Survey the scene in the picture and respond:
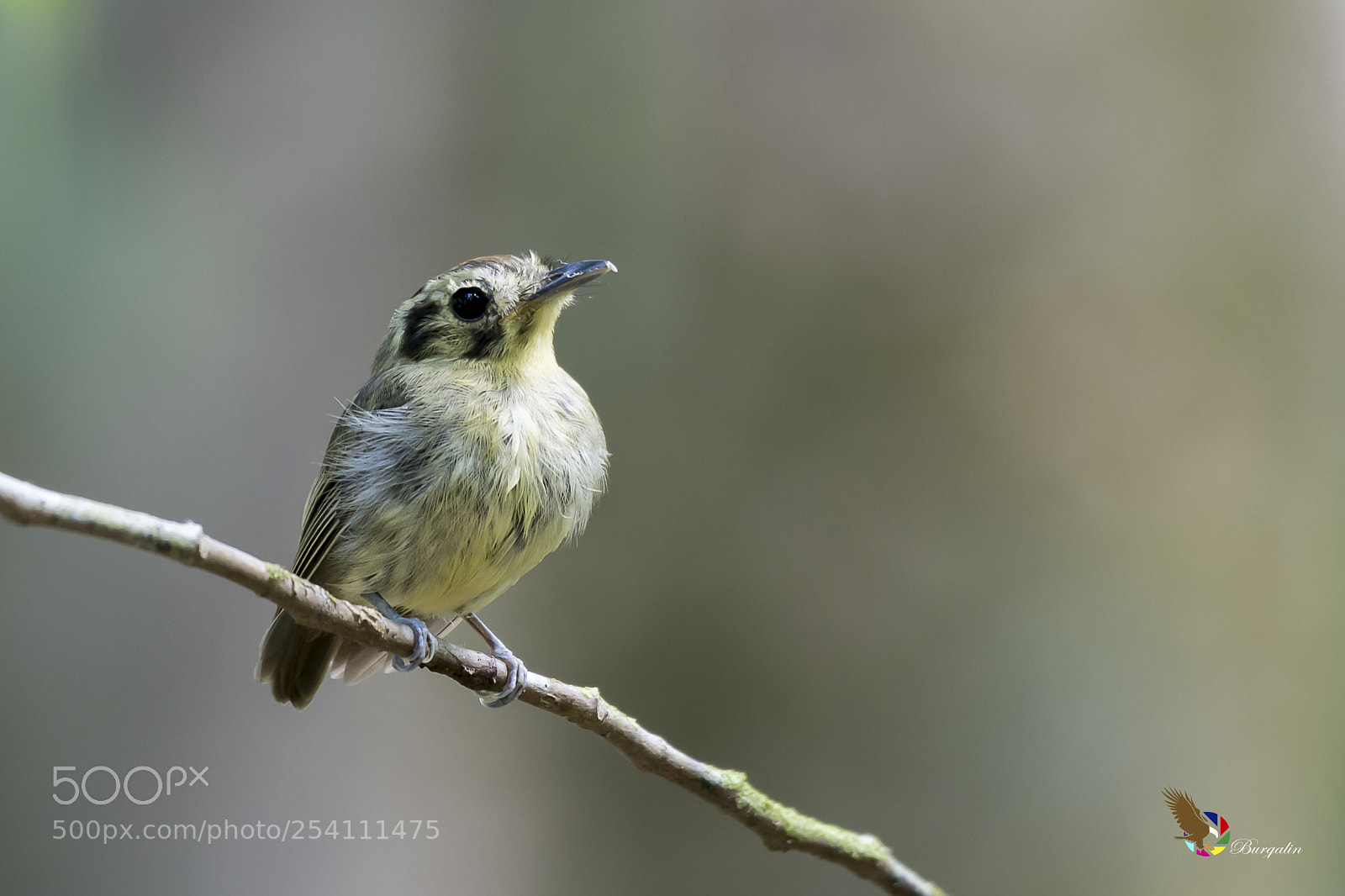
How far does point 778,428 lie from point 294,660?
208 centimetres

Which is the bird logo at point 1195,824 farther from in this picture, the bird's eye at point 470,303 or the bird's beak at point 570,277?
the bird's eye at point 470,303

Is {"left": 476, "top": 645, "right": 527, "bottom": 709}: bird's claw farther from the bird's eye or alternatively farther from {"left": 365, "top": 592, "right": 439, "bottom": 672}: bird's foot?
the bird's eye

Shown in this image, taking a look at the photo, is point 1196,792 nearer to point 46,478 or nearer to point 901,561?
point 901,561

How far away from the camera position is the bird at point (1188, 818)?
3689 mm

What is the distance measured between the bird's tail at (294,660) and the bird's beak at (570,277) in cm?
106

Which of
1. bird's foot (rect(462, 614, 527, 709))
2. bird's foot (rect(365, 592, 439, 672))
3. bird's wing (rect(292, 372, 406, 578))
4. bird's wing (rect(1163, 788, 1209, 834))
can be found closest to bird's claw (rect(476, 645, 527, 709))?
bird's foot (rect(462, 614, 527, 709))

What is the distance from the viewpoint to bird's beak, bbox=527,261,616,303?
2.35m

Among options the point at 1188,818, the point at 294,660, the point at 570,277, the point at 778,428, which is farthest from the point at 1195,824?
the point at 294,660

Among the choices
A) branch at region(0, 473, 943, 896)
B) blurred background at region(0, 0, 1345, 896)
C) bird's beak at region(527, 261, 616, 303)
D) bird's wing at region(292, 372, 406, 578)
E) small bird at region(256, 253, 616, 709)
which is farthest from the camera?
blurred background at region(0, 0, 1345, 896)

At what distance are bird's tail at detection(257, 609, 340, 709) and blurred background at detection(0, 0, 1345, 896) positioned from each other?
3.47ft

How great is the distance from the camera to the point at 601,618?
4094mm

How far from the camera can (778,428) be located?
398 cm

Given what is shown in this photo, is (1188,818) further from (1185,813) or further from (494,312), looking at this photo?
(494,312)

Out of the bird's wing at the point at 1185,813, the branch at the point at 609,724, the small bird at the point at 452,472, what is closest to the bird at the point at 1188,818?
the bird's wing at the point at 1185,813
